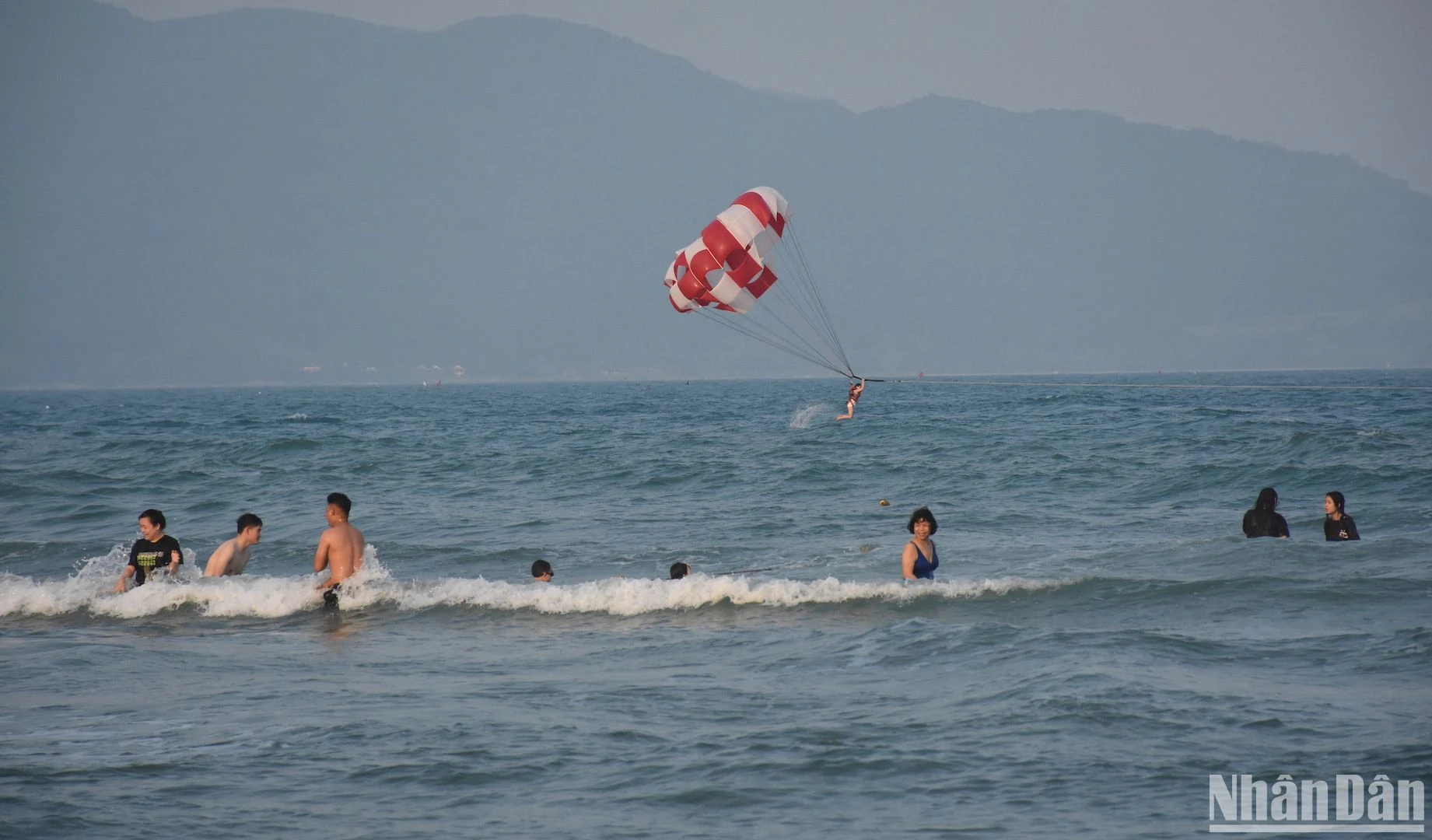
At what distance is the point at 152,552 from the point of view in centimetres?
1298

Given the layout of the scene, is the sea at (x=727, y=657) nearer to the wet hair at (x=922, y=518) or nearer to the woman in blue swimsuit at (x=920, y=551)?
the woman in blue swimsuit at (x=920, y=551)

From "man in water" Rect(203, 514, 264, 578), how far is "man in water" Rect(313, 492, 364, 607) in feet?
2.20

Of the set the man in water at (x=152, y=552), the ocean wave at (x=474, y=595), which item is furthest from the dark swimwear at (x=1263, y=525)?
the man in water at (x=152, y=552)

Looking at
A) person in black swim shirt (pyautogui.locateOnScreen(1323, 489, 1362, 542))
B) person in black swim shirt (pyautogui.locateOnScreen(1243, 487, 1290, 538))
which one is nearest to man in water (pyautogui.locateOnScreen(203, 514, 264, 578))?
person in black swim shirt (pyautogui.locateOnScreen(1243, 487, 1290, 538))

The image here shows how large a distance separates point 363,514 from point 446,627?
9.79 metres

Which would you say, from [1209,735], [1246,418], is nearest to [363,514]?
[1209,735]

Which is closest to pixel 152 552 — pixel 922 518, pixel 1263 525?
pixel 922 518

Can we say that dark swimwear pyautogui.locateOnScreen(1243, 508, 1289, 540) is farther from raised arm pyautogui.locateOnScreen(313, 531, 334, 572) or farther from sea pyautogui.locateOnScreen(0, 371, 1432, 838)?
raised arm pyautogui.locateOnScreen(313, 531, 334, 572)

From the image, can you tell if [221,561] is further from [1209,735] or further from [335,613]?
[1209,735]

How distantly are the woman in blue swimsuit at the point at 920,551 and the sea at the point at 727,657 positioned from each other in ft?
1.33

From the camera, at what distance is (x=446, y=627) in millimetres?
12484

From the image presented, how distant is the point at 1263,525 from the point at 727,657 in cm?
805

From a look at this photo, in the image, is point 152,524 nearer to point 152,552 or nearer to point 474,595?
point 152,552

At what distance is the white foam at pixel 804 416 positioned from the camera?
47.3 metres
